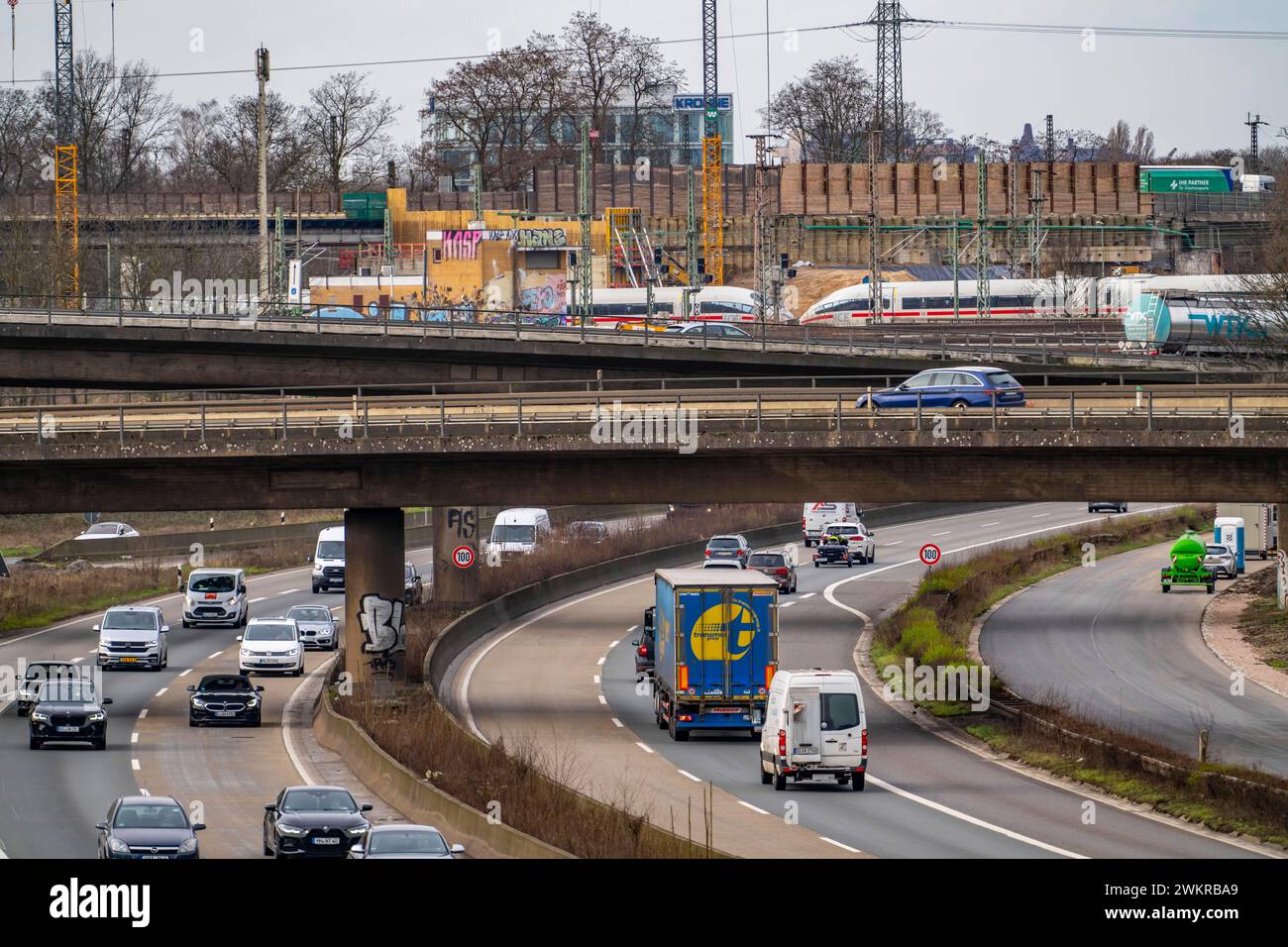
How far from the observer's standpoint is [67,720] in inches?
1409

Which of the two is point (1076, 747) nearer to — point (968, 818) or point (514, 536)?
point (968, 818)

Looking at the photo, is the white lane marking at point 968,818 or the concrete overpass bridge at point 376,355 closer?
the white lane marking at point 968,818

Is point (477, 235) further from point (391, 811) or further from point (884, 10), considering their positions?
point (391, 811)

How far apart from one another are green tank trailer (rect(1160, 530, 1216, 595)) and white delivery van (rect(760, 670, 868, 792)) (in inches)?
1388

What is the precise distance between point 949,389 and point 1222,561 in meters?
22.8

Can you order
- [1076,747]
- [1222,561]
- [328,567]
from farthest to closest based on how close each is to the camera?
[328,567], [1222,561], [1076,747]

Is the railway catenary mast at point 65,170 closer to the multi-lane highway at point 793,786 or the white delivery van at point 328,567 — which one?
the white delivery van at point 328,567

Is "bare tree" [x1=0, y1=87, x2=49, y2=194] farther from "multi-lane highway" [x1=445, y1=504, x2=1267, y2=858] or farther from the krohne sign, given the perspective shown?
"multi-lane highway" [x1=445, y1=504, x2=1267, y2=858]

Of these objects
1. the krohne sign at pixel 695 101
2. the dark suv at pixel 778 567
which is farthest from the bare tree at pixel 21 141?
the dark suv at pixel 778 567

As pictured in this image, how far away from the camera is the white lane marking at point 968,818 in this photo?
85.7 ft

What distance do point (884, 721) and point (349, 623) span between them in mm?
12486

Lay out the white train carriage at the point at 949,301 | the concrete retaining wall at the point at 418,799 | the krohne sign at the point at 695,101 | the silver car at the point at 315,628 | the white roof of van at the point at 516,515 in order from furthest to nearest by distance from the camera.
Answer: the krohne sign at the point at 695,101 < the white train carriage at the point at 949,301 < the white roof of van at the point at 516,515 < the silver car at the point at 315,628 < the concrete retaining wall at the point at 418,799

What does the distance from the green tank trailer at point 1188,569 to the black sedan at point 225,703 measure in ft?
116

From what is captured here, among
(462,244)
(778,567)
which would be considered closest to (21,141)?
(462,244)
